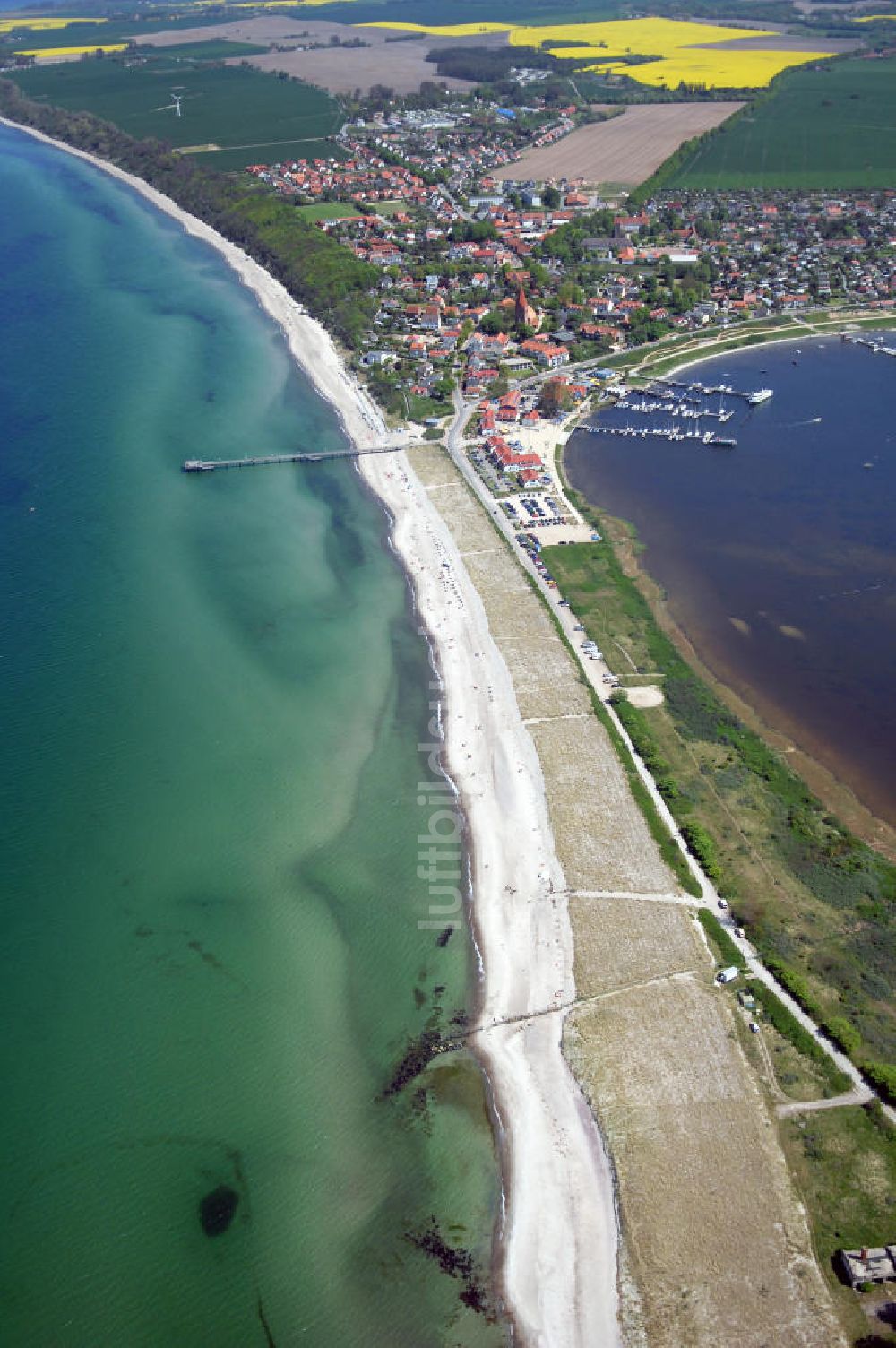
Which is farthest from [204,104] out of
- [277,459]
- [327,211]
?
[277,459]

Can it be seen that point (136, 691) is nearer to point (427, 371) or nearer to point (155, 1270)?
point (155, 1270)

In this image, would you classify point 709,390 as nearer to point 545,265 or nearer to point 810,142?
point 545,265

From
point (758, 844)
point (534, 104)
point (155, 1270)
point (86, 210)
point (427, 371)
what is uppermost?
point (534, 104)

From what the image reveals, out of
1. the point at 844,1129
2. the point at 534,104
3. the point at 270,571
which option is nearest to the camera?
the point at 844,1129

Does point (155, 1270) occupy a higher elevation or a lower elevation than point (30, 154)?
Answer: lower

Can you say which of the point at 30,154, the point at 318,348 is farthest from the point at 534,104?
the point at 318,348

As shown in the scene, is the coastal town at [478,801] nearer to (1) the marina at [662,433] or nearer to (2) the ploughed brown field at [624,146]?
(1) the marina at [662,433]
